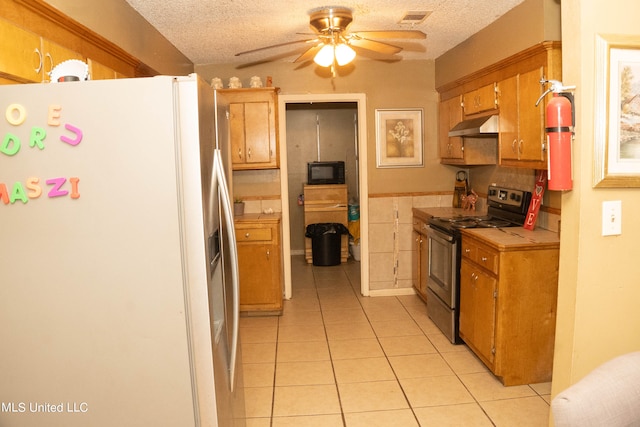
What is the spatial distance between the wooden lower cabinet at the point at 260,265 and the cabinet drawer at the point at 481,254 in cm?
178

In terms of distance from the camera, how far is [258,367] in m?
3.56

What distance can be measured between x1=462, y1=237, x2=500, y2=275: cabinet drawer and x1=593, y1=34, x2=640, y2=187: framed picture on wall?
4.40 feet

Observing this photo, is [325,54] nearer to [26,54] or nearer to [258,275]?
[26,54]

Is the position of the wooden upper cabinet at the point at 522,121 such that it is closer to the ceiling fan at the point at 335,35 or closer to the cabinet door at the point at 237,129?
the ceiling fan at the point at 335,35

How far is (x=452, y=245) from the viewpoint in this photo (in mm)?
3797

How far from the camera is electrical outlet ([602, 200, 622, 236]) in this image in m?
1.89

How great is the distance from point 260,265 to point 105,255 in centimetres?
304

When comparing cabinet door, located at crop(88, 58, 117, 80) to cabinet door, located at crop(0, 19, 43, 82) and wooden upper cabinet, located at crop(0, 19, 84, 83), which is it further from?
cabinet door, located at crop(0, 19, 43, 82)

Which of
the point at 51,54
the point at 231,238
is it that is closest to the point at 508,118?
the point at 231,238

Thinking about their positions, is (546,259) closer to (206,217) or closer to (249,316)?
(206,217)

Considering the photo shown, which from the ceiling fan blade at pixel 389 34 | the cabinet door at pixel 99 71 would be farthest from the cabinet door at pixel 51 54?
the ceiling fan blade at pixel 389 34

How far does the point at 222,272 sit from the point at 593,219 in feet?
4.69

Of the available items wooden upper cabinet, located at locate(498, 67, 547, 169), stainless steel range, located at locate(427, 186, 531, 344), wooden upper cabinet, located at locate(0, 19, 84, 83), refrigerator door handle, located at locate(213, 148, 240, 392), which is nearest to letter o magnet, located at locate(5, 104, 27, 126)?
wooden upper cabinet, located at locate(0, 19, 84, 83)

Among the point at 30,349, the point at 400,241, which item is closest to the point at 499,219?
the point at 400,241
